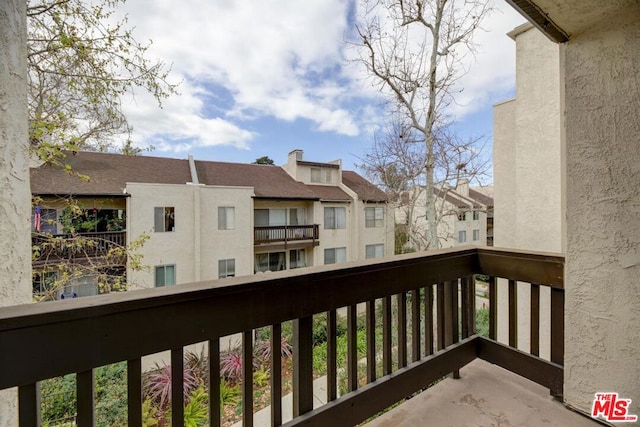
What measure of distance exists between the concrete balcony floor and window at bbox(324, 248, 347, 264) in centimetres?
1005

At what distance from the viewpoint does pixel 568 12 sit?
1270 millimetres

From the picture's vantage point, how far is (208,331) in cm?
99

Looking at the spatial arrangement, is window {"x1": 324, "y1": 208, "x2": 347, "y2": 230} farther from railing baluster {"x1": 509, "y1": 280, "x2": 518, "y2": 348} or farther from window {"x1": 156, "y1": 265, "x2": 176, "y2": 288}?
railing baluster {"x1": 509, "y1": 280, "x2": 518, "y2": 348}

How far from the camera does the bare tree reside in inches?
250

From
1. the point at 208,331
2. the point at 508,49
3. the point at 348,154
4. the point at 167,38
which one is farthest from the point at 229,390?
the point at 508,49

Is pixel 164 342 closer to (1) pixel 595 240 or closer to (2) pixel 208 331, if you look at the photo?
(2) pixel 208 331

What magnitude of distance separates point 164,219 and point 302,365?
336 inches

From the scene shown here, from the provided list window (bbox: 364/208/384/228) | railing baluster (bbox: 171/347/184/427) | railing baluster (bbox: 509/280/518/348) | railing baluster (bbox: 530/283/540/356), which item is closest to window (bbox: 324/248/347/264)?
window (bbox: 364/208/384/228)

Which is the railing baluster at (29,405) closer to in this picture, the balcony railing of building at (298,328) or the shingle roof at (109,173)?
the balcony railing of building at (298,328)

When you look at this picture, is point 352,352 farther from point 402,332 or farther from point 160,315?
point 160,315

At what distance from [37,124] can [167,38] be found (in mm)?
1656

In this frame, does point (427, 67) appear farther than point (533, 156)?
Yes

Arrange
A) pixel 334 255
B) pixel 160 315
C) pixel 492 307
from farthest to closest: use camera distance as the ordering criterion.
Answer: pixel 334 255
pixel 492 307
pixel 160 315

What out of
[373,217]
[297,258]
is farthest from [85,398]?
[373,217]
